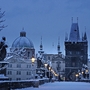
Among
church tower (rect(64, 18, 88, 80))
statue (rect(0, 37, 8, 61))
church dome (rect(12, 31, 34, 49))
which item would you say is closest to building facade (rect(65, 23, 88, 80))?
church tower (rect(64, 18, 88, 80))

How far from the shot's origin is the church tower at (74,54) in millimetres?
134750

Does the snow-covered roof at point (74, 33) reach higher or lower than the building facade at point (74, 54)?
higher

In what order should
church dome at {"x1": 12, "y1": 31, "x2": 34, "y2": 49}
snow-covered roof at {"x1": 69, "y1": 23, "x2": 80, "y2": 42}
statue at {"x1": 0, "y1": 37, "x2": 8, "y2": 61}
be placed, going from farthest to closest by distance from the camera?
snow-covered roof at {"x1": 69, "y1": 23, "x2": 80, "y2": 42}
church dome at {"x1": 12, "y1": 31, "x2": 34, "y2": 49}
statue at {"x1": 0, "y1": 37, "x2": 8, "y2": 61}

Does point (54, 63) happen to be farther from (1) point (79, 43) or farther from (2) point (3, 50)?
(2) point (3, 50)

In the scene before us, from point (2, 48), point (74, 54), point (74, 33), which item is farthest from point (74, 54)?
point (2, 48)

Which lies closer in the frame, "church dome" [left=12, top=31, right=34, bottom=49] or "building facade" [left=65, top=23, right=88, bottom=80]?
"church dome" [left=12, top=31, right=34, bottom=49]

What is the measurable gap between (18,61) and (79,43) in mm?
41771

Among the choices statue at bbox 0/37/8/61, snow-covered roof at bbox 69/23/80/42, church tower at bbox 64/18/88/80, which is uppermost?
snow-covered roof at bbox 69/23/80/42

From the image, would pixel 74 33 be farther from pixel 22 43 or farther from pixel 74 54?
pixel 22 43

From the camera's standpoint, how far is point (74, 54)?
13700 centimetres

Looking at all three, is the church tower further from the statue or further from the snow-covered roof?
the statue

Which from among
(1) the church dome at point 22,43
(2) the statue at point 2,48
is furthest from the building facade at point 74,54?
(2) the statue at point 2,48

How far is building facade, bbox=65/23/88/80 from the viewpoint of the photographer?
442 feet

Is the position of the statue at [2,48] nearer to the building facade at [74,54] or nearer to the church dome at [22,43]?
the church dome at [22,43]
